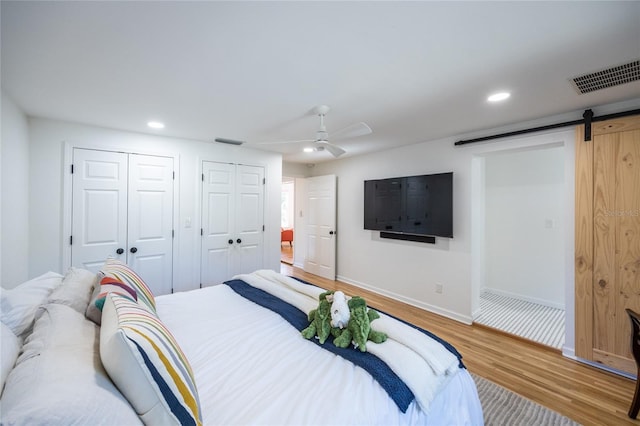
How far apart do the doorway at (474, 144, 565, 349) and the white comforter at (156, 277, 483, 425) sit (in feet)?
8.31

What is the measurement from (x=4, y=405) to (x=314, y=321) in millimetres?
1247

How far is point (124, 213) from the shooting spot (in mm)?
3248

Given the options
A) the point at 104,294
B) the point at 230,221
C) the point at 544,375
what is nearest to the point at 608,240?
the point at 544,375

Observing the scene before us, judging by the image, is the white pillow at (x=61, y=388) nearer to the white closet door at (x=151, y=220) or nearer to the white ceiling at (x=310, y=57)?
the white ceiling at (x=310, y=57)

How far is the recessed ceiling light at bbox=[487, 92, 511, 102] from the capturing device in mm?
2164

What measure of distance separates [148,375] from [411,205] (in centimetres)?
351

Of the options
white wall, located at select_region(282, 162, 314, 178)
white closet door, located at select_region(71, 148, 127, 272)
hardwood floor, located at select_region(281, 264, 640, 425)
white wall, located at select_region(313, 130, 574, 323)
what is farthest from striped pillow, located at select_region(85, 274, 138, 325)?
white wall, located at select_region(282, 162, 314, 178)

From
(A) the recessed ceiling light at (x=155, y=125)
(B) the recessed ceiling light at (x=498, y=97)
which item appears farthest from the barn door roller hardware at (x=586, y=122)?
(A) the recessed ceiling light at (x=155, y=125)

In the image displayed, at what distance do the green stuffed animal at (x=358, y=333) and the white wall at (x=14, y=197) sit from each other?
2.65 m

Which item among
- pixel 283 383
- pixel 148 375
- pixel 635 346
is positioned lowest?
pixel 635 346

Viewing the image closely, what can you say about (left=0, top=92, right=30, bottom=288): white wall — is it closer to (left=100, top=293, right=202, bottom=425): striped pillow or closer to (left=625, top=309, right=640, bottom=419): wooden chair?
(left=100, top=293, right=202, bottom=425): striped pillow

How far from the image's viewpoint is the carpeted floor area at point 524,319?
2.91 m

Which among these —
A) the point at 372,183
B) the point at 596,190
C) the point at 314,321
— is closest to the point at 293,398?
the point at 314,321

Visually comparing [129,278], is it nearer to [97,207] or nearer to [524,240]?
[97,207]
